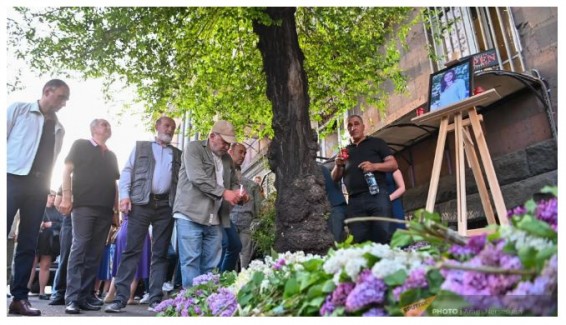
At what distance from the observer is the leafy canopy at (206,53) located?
4828mm

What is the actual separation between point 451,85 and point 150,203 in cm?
357

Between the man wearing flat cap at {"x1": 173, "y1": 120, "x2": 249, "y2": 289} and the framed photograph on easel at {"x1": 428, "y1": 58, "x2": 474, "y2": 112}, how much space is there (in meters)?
2.37

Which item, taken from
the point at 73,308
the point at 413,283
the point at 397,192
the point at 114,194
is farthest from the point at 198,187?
the point at 413,283

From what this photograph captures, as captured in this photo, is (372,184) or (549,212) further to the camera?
(372,184)

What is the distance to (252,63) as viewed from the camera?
7.10 meters

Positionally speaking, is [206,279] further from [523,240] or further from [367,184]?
[523,240]

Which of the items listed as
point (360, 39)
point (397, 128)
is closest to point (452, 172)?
point (397, 128)

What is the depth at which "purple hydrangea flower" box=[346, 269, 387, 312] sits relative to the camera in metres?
1.64

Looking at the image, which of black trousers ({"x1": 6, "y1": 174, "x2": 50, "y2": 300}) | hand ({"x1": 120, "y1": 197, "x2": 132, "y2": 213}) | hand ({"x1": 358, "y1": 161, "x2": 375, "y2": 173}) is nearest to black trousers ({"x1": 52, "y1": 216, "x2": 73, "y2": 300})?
hand ({"x1": 120, "y1": 197, "x2": 132, "y2": 213})

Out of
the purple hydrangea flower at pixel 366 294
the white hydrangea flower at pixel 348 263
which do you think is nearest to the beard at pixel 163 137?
the white hydrangea flower at pixel 348 263

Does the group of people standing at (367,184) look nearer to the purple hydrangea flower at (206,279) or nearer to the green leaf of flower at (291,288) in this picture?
the purple hydrangea flower at (206,279)

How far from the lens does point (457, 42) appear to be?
753cm

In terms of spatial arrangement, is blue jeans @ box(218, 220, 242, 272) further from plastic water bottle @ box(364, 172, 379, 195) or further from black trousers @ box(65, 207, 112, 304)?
plastic water bottle @ box(364, 172, 379, 195)
